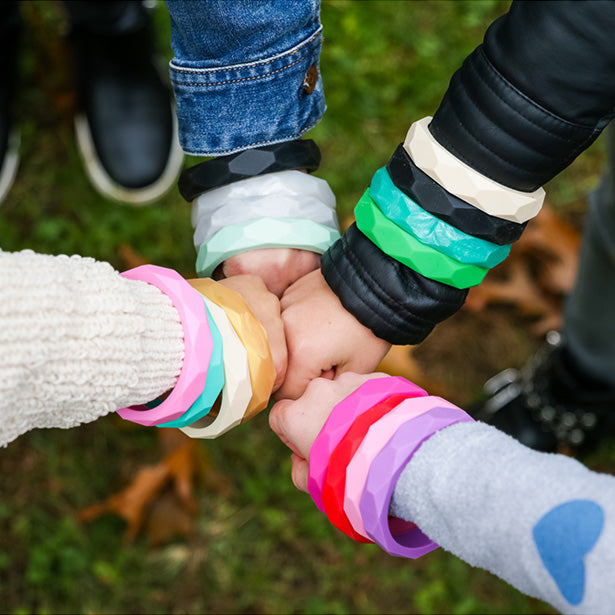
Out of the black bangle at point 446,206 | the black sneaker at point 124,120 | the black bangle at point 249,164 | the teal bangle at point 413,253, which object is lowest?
the black sneaker at point 124,120

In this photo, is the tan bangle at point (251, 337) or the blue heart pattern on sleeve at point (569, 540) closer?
the blue heart pattern on sleeve at point (569, 540)

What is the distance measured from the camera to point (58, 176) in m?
2.14

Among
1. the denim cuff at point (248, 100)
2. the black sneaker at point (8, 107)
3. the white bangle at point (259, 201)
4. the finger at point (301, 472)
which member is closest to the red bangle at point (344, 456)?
the finger at point (301, 472)

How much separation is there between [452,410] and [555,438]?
114 cm

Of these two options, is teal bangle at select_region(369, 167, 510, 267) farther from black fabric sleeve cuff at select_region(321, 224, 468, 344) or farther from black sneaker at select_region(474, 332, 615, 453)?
black sneaker at select_region(474, 332, 615, 453)

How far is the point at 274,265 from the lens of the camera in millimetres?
1202

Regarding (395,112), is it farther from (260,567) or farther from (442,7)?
(260,567)

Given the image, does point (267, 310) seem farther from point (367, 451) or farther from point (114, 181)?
point (114, 181)

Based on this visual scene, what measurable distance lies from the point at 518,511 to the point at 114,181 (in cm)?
172

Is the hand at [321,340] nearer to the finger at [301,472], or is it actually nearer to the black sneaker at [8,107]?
the finger at [301,472]

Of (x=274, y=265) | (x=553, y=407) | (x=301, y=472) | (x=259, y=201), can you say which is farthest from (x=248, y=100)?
(x=553, y=407)

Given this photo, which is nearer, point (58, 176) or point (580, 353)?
point (580, 353)

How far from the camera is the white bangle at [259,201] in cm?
118

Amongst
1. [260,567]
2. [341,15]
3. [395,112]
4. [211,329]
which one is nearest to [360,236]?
[211,329]
